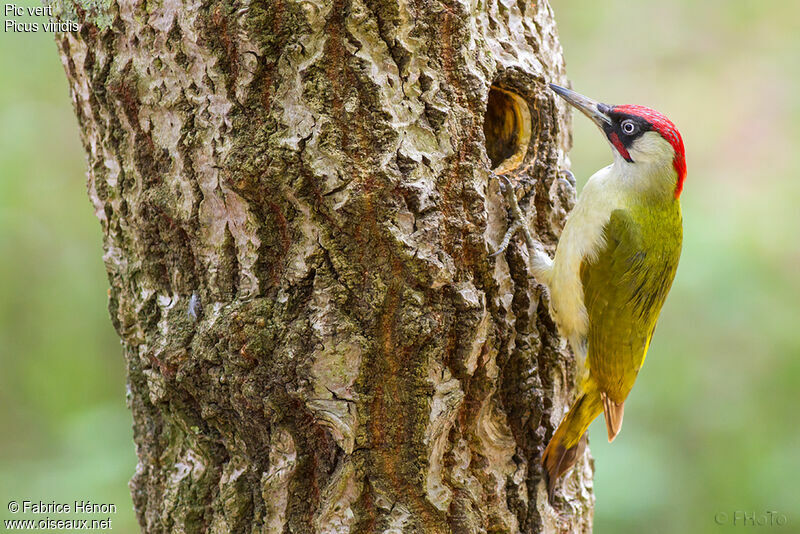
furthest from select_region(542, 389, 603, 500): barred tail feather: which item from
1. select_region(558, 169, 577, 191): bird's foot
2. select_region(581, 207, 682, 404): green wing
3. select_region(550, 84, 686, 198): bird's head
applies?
select_region(550, 84, 686, 198): bird's head

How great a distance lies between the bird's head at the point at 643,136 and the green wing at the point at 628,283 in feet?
0.66

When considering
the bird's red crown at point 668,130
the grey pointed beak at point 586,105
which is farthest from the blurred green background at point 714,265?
the grey pointed beak at point 586,105

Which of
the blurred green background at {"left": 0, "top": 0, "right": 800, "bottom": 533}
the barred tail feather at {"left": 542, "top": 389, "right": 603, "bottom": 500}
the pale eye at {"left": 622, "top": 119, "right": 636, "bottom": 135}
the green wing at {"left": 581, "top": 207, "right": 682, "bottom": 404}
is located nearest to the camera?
the barred tail feather at {"left": 542, "top": 389, "right": 603, "bottom": 500}

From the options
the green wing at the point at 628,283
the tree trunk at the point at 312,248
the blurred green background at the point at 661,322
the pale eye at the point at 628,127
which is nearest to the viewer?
the tree trunk at the point at 312,248

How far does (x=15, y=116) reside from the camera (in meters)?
3.94

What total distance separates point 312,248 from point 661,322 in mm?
3110

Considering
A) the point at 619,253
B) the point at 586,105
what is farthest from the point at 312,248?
the point at 619,253

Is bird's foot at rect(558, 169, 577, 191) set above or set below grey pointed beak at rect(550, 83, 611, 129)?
below

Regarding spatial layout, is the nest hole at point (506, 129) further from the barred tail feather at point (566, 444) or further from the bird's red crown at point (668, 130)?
the barred tail feather at point (566, 444)

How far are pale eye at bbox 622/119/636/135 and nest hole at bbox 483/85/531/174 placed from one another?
637 mm

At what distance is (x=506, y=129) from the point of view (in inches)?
92.2

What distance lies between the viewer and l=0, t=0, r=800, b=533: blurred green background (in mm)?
3572

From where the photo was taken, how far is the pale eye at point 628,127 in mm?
2736

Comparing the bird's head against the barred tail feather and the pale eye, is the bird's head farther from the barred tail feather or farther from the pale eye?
the barred tail feather
